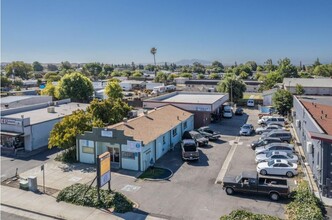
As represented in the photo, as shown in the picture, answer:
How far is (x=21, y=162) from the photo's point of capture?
31.5m

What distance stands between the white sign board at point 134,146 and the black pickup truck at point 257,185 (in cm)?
860

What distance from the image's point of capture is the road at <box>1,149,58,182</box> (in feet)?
93.6

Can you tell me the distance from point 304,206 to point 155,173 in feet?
41.2

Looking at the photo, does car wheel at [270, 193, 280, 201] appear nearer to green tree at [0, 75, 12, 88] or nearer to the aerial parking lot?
the aerial parking lot

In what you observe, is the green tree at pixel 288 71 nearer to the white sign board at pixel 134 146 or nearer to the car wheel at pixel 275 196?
the white sign board at pixel 134 146

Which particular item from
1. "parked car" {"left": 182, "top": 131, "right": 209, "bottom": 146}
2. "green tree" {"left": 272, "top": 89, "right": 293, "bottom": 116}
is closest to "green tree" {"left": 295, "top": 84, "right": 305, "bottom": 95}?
"green tree" {"left": 272, "top": 89, "right": 293, "bottom": 116}

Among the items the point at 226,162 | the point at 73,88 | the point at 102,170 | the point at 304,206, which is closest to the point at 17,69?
the point at 73,88

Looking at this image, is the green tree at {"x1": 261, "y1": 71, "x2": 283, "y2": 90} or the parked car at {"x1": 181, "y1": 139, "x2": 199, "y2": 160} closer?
the parked car at {"x1": 181, "y1": 139, "x2": 199, "y2": 160}

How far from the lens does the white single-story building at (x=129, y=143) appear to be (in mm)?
28219

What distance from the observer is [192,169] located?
2839 cm

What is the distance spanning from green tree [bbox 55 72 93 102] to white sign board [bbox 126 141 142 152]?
131 feet

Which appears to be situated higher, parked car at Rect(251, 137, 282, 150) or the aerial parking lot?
parked car at Rect(251, 137, 282, 150)

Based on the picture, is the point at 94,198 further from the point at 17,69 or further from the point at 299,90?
the point at 17,69

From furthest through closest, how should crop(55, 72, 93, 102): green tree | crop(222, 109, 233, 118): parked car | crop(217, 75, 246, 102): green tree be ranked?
crop(217, 75, 246, 102): green tree → crop(55, 72, 93, 102): green tree → crop(222, 109, 233, 118): parked car
